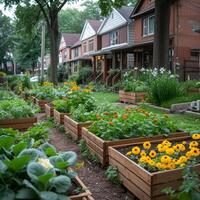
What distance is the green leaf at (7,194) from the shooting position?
210cm

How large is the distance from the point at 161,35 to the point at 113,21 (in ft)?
57.2

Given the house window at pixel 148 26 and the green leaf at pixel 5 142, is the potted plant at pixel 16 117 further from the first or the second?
the house window at pixel 148 26

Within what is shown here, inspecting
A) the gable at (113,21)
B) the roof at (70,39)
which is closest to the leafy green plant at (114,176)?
the gable at (113,21)

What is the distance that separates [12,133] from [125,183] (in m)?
Answer: 1.66

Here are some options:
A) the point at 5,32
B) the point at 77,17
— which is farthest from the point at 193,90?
the point at 77,17

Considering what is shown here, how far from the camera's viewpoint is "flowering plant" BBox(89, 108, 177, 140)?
4.89m

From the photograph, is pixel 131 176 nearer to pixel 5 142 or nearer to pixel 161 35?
pixel 5 142

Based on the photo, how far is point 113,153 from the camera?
4.20 m

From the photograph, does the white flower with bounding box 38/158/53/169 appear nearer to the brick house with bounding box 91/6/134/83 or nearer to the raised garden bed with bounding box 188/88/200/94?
the raised garden bed with bounding box 188/88/200/94

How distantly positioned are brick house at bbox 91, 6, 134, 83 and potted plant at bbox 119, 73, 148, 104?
1013 centimetres

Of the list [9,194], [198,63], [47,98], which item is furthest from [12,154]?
[198,63]

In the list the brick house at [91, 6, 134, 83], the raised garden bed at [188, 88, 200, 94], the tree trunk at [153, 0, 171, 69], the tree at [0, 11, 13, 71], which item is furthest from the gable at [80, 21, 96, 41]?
the raised garden bed at [188, 88, 200, 94]

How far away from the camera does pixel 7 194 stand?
84.0 inches

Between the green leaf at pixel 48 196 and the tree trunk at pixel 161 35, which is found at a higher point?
the tree trunk at pixel 161 35
